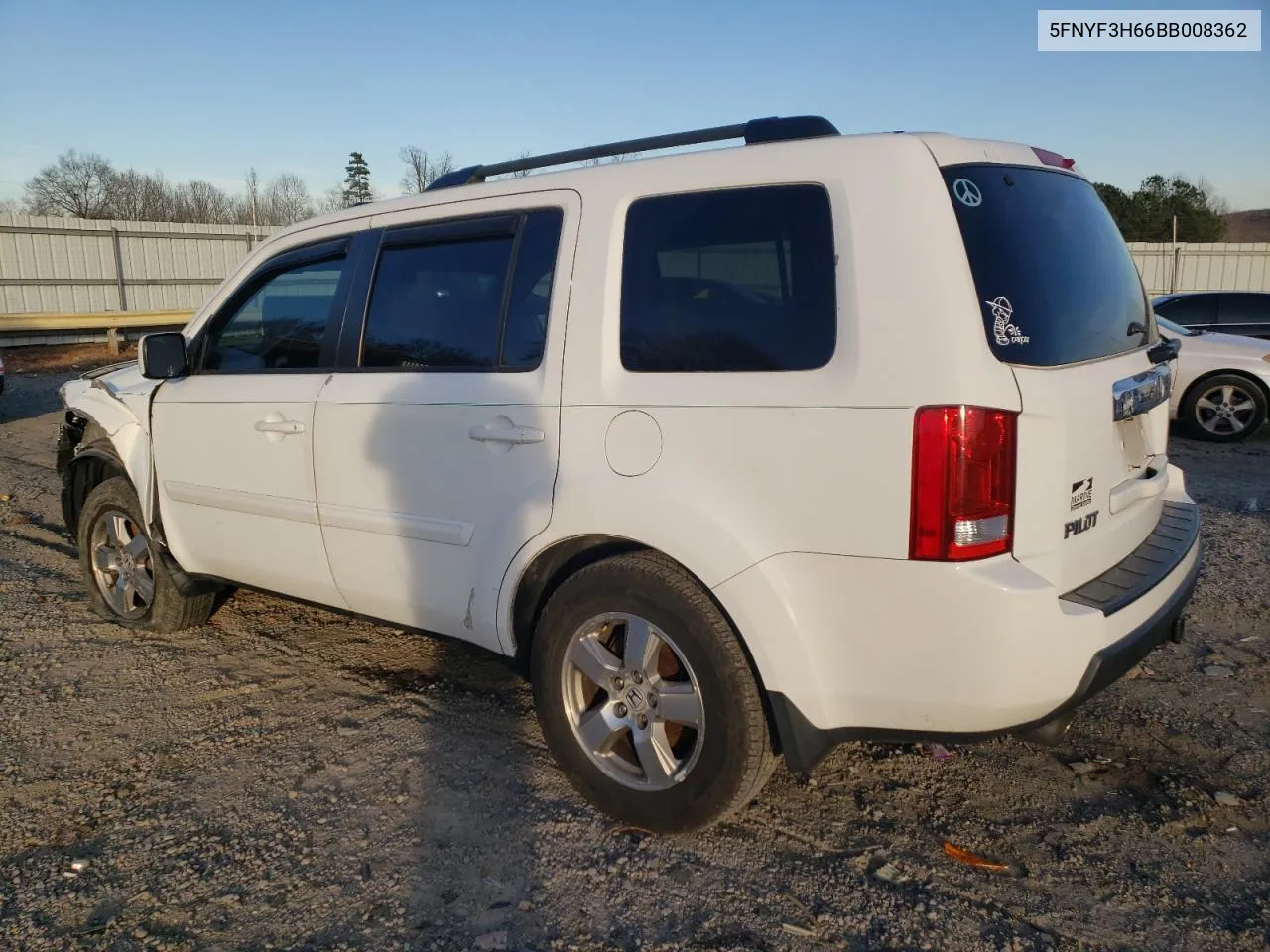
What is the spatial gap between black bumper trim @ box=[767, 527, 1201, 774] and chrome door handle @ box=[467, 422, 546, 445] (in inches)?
42.0

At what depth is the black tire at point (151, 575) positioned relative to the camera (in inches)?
185

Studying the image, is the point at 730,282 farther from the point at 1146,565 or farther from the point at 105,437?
the point at 105,437

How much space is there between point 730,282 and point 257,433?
7.21 ft

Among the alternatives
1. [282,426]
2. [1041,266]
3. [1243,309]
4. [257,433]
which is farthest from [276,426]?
[1243,309]

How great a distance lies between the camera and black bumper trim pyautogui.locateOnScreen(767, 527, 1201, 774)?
2531mm

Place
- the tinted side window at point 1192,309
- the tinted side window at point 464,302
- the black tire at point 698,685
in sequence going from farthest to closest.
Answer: the tinted side window at point 1192,309 < the tinted side window at point 464,302 < the black tire at point 698,685

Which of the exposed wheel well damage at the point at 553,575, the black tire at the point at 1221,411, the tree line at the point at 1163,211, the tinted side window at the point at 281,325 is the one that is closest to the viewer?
the exposed wheel well damage at the point at 553,575

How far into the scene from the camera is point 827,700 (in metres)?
2.60

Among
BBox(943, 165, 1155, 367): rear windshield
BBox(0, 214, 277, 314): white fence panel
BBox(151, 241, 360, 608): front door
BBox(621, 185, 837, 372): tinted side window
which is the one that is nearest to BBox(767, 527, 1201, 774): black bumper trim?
BBox(943, 165, 1155, 367): rear windshield

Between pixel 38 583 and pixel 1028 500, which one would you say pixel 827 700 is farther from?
pixel 38 583

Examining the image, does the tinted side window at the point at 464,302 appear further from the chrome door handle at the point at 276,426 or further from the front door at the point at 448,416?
the chrome door handle at the point at 276,426

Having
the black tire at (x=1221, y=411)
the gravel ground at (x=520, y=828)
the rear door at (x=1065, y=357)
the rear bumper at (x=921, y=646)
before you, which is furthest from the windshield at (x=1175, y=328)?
the rear bumper at (x=921, y=646)

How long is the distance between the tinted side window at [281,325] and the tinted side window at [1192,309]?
1092 centimetres

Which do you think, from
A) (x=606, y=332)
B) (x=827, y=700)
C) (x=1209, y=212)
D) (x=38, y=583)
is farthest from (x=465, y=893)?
(x=1209, y=212)
